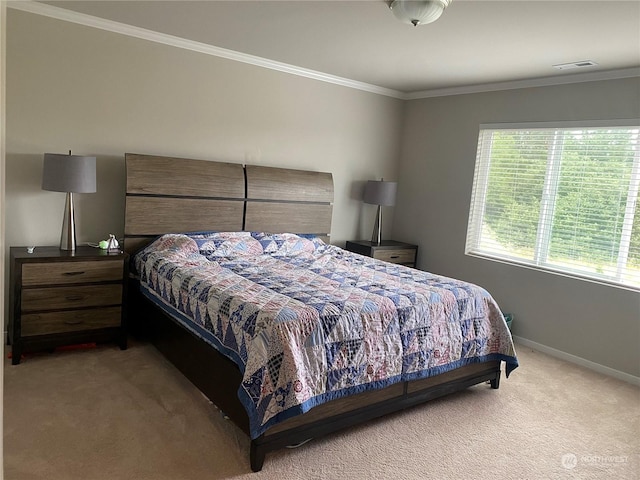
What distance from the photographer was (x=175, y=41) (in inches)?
151

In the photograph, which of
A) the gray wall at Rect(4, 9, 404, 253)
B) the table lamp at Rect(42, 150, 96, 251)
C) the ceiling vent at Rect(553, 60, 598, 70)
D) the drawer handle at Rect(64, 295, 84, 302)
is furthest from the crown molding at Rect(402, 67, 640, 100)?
the drawer handle at Rect(64, 295, 84, 302)

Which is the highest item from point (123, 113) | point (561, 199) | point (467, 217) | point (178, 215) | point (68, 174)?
point (123, 113)

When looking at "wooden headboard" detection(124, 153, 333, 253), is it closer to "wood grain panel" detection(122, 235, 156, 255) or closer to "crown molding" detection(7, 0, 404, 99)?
"wood grain panel" detection(122, 235, 156, 255)

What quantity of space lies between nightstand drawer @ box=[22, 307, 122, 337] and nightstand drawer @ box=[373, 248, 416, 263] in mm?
2515

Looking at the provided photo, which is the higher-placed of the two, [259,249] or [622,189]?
[622,189]

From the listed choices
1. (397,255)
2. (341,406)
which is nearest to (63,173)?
(341,406)

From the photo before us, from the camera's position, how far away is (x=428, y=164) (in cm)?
517

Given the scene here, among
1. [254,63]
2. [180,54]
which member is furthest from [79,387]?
[254,63]

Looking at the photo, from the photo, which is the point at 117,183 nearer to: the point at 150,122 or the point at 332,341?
the point at 150,122

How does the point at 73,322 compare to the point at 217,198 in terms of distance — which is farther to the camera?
the point at 217,198

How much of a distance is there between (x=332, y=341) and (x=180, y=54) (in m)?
2.77

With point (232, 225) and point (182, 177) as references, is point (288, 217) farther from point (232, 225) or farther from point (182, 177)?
point (182, 177)

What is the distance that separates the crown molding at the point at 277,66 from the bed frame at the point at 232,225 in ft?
3.02

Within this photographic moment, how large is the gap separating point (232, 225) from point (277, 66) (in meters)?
1.51
